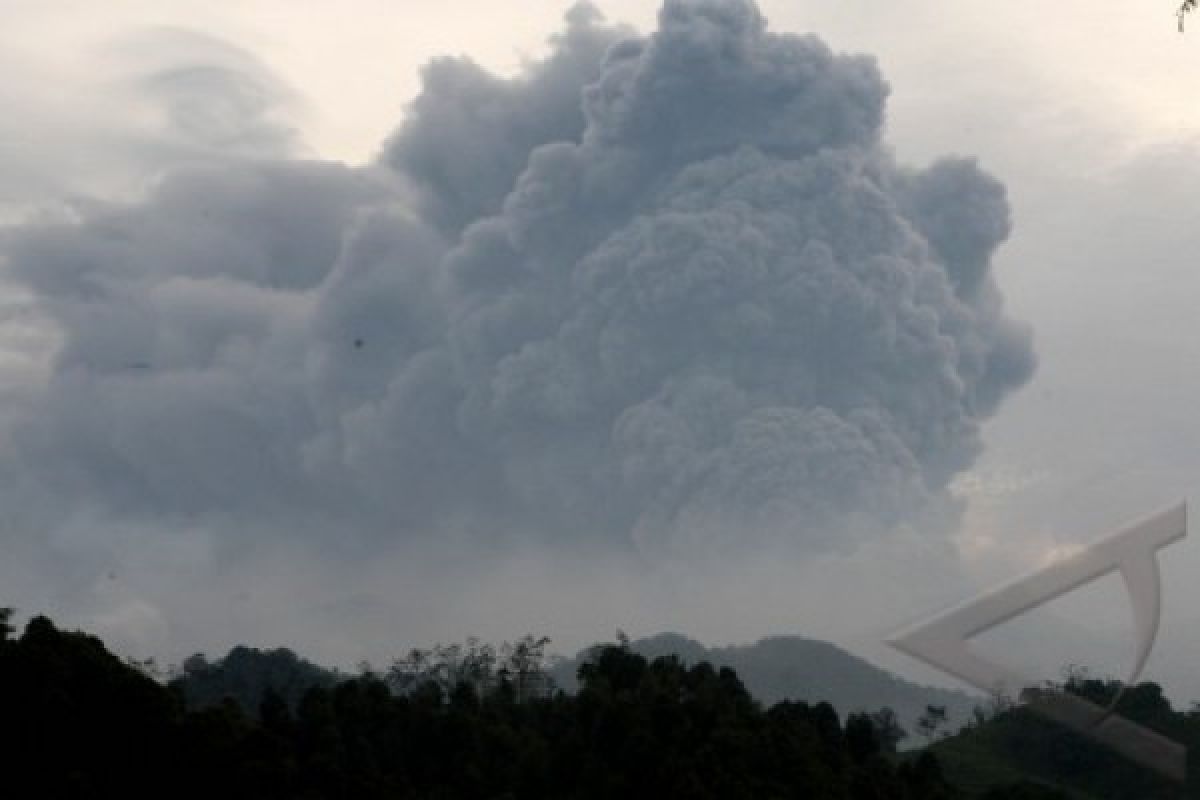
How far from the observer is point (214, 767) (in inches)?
1966

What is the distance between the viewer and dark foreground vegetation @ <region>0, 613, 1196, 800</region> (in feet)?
163

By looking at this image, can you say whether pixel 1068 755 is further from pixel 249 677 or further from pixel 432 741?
pixel 249 677

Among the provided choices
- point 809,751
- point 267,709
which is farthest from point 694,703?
point 267,709

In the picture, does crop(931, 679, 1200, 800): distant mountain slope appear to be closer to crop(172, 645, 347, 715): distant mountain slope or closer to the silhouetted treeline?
the silhouetted treeline

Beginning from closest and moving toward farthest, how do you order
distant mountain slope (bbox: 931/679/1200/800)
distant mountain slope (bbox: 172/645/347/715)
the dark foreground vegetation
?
the dark foreground vegetation, distant mountain slope (bbox: 931/679/1200/800), distant mountain slope (bbox: 172/645/347/715)

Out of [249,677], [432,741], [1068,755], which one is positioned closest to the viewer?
[432,741]

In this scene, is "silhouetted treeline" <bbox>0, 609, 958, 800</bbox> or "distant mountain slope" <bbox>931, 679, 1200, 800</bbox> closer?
"silhouetted treeline" <bbox>0, 609, 958, 800</bbox>

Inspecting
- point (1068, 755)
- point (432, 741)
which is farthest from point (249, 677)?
point (432, 741)

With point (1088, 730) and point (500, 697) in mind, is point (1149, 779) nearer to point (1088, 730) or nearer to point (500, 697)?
point (1088, 730)

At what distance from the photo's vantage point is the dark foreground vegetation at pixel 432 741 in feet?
163

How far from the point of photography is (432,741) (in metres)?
71.2

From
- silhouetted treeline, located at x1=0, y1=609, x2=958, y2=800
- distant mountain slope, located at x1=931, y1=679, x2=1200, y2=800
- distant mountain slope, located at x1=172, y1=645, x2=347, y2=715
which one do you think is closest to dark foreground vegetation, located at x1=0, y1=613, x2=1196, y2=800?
silhouetted treeline, located at x1=0, y1=609, x2=958, y2=800

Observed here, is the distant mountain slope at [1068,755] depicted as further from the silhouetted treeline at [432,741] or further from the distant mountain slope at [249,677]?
the distant mountain slope at [249,677]

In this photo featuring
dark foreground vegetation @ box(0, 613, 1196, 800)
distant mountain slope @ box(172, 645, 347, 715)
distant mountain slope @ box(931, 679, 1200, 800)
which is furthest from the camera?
distant mountain slope @ box(172, 645, 347, 715)
